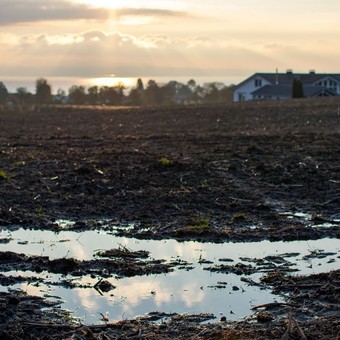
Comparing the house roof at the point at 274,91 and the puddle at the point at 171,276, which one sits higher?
the house roof at the point at 274,91

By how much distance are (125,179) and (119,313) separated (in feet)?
22.9

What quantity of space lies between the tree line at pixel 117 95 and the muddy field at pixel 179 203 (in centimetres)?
5998

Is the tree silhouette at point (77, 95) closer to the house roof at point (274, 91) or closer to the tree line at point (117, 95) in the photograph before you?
the tree line at point (117, 95)

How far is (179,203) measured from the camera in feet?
39.4

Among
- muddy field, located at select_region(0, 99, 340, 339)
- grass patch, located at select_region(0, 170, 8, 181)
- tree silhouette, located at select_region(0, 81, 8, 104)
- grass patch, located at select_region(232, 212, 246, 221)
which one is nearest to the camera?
muddy field, located at select_region(0, 99, 340, 339)

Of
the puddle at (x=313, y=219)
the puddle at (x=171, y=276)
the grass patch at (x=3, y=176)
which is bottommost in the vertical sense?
the puddle at (x=171, y=276)

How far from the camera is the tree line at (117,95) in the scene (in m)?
92.9

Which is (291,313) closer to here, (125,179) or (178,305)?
(178,305)

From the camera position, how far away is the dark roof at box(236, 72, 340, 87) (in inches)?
4200

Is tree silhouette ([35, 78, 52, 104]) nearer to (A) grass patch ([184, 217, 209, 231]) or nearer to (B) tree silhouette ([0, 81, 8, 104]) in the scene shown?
(B) tree silhouette ([0, 81, 8, 104])

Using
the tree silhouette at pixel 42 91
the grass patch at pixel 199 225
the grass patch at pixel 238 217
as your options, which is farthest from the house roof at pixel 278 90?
Result: the grass patch at pixel 199 225

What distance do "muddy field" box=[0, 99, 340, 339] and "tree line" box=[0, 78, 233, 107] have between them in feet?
197

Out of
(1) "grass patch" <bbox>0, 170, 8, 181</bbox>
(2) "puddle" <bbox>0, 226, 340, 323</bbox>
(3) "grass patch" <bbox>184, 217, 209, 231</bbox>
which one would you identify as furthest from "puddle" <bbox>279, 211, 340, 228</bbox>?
(1) "grass patch" <bbox>0, 170, 8, 181</bbox>

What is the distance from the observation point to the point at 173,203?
12.0 metres
